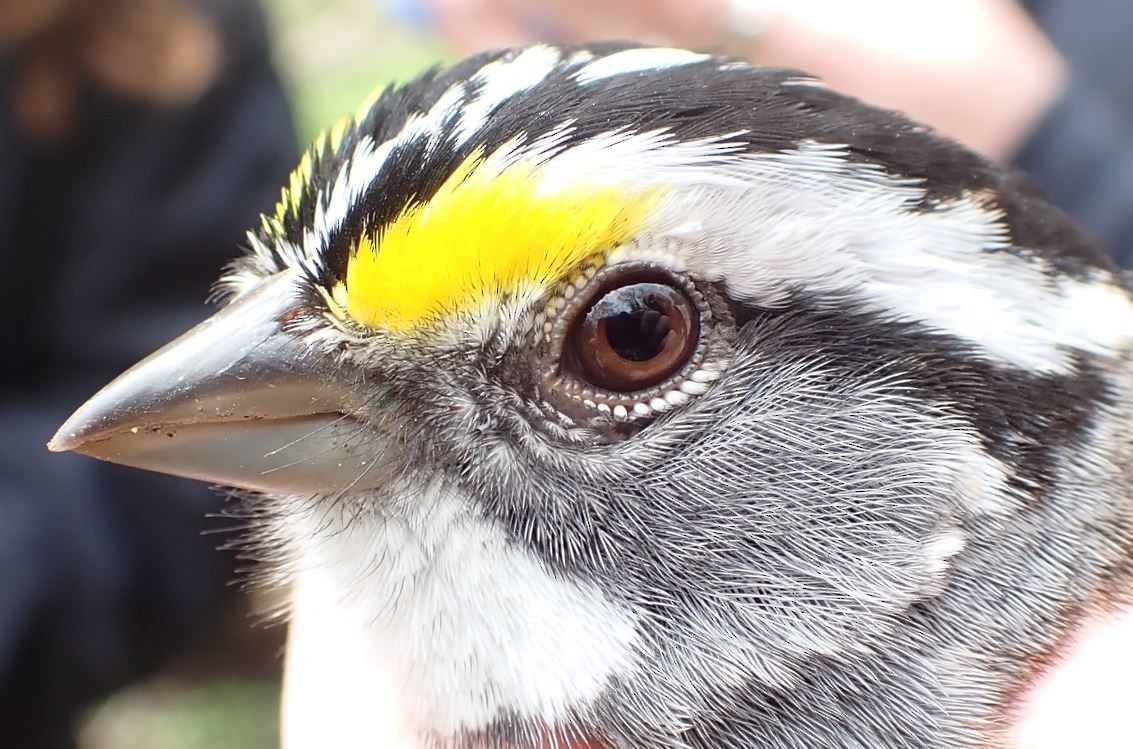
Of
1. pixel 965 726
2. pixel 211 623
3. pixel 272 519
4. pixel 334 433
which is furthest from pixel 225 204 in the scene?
pixel 965 726

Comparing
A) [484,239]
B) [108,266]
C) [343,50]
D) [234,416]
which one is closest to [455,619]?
[234,416]

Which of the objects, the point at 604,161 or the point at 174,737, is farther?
the point at 174,737

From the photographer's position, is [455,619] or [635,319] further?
[455,619]

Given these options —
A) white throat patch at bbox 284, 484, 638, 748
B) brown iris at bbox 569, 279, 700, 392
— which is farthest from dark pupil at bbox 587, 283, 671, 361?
white throat patch at bbox 284, 484, 638, 748

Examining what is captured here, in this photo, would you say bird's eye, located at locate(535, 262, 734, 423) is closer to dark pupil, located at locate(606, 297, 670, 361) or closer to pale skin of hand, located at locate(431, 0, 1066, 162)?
dark pupil, located at locate(606, 297, 670, 361)

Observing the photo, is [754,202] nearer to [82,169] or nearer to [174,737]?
[82,169]

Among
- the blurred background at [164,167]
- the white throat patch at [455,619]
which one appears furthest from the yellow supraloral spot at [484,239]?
the blurred background at [164,167]

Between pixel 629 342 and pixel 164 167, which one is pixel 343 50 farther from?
pixel 629 342
